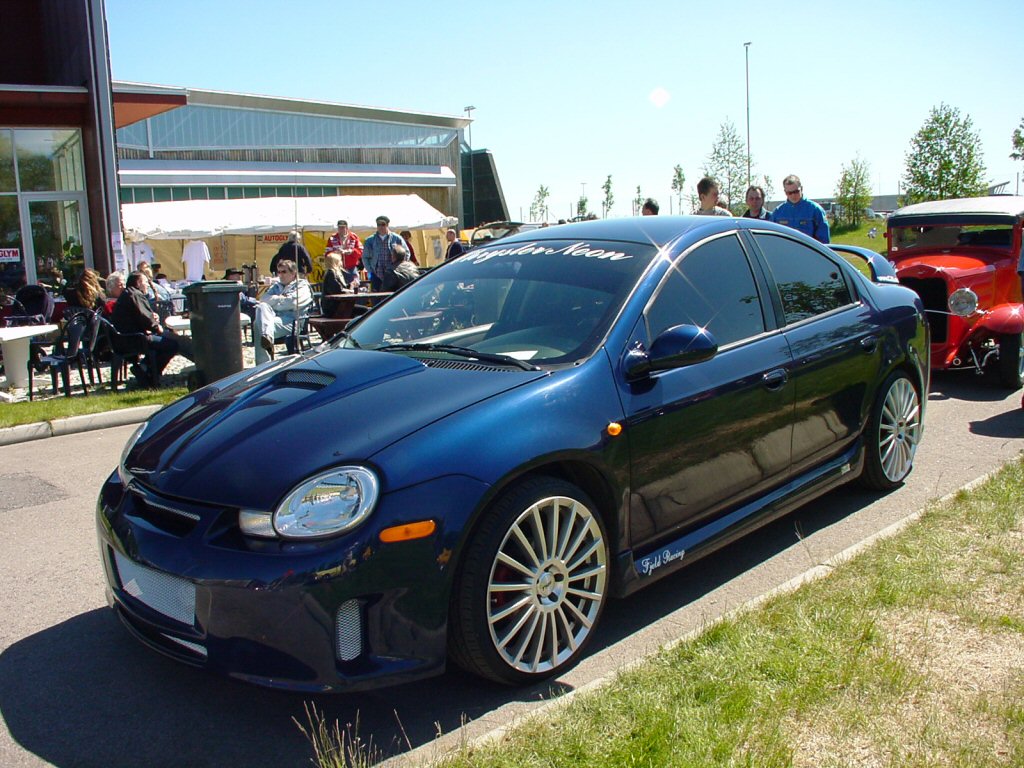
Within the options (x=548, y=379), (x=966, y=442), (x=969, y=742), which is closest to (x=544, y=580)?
(x=548, y=379)

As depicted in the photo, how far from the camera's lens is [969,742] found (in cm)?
262

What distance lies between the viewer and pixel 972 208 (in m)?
9.62

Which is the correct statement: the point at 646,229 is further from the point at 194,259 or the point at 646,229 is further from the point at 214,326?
the point at 194,259

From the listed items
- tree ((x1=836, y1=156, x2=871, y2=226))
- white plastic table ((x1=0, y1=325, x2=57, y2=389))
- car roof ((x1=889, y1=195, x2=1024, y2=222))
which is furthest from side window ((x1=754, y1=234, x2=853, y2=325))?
tree ((x1=836, y1=156, x2=871, y2=226))

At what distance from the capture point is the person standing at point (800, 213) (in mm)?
10219

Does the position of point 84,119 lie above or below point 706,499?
above

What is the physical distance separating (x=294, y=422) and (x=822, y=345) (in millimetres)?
2708

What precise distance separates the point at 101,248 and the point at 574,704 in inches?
681

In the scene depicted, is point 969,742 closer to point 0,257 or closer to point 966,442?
point 966,442

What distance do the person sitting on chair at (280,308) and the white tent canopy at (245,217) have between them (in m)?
14.3

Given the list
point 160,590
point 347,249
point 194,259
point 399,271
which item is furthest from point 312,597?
point 194,259

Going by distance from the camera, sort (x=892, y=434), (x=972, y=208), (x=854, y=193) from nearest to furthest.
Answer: (x=892, y=434) < (x=972, y=208) < (x=854, y=193)

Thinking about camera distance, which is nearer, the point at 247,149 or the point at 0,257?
the point at 0,257

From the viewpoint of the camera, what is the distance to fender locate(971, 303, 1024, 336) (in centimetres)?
826
